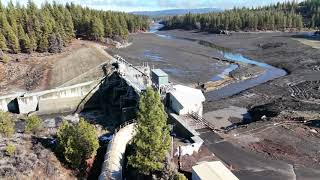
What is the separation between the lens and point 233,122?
48188mm

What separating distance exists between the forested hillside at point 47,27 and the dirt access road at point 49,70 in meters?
3.51

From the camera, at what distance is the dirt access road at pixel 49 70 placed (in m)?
67.8

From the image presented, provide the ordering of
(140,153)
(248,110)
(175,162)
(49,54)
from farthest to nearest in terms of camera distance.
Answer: (49,54)
(248,110)
(175,162)
(140,153)

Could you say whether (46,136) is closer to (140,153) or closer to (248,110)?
(140,153)

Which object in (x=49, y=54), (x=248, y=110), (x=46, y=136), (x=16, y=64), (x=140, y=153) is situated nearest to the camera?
(x=140, y=153)

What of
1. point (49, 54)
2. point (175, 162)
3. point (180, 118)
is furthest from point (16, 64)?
point (175, 162)

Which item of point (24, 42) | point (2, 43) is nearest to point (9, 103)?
point (2, 43)

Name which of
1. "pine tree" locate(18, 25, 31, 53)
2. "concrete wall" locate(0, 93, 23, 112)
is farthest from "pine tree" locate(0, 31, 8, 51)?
"concrete wall" locate(0, 93, 23, 112)

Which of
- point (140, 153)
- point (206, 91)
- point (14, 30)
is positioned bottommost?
point (206, 91)

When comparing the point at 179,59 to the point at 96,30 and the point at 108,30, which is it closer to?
the point at 96,30

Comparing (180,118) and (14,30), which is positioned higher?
(14,30)

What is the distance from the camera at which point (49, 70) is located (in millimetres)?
75812

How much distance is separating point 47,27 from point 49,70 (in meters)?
22.9

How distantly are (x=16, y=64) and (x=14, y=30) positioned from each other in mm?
14687
